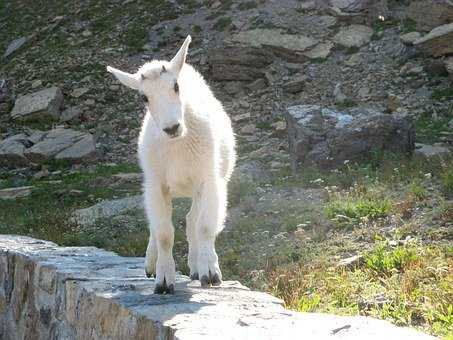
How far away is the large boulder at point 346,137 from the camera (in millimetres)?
17047

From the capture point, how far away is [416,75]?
79.2 feet

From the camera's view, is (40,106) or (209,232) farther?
(40,106)

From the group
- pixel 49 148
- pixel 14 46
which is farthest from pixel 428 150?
pixel 14 46

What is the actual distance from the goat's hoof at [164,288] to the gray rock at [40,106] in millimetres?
21033

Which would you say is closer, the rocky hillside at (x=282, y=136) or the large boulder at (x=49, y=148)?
the rocky hillside at (x=282, y=136)

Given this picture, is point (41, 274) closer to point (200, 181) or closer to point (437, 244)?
point (200, 181)

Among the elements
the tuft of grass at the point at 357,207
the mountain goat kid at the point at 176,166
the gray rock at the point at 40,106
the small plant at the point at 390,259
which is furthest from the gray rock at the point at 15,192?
the mountain goat kid at the point at 176,166

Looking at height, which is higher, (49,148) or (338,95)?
(49,148)

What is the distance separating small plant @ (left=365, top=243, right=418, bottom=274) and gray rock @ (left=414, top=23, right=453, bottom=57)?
51.0 ft

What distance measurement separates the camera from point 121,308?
657 cm

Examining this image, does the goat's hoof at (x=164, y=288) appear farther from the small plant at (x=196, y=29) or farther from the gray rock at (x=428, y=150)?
the small plant at (x=196, y=29)

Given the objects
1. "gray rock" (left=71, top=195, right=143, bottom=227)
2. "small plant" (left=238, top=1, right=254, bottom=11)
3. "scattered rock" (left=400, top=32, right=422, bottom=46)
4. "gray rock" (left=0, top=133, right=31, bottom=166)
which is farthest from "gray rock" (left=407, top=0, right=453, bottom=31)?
"gray rock" (left=0, top=133, right=31, bottom=166)

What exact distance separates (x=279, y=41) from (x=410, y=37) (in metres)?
4.47

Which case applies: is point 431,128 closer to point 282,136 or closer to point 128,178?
point 282,136
